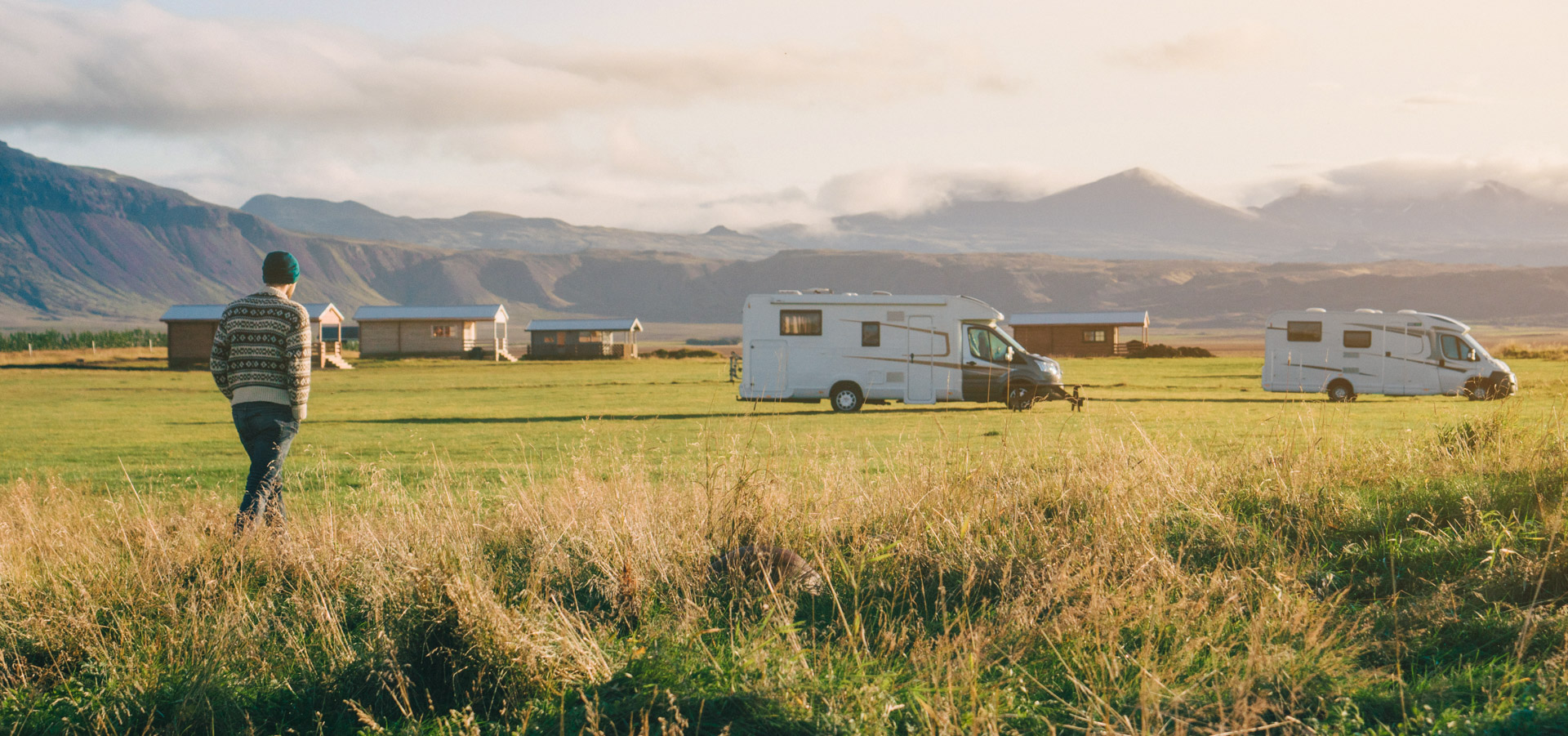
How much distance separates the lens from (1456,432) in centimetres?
862

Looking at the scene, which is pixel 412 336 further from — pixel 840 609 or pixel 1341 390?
pixel 840 609

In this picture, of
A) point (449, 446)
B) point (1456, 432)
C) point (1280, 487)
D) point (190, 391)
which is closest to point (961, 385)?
point (449, 446)

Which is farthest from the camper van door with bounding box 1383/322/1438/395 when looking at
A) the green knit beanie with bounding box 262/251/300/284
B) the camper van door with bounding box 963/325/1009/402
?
the green knit beanie with bounding box 262/251/300/284

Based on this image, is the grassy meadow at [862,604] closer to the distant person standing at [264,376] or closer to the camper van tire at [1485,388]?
the distant person standing at [264,376]

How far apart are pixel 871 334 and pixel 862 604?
1694 cm

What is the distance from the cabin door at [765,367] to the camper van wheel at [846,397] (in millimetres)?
1050

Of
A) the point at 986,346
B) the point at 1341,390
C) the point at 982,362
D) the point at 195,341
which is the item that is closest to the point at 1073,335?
the point at 1341,390

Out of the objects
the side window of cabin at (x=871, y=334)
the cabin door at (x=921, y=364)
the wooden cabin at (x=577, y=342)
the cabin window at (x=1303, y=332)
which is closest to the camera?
the cabin door at (x=921, y=364)

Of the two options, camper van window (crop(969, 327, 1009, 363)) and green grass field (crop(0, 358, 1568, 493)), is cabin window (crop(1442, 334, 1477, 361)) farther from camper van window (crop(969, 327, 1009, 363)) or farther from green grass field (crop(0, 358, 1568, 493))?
camper van window (crop(969, 327, 1009, 363))

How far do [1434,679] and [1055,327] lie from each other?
69.8 meters

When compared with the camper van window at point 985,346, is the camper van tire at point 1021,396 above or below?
below

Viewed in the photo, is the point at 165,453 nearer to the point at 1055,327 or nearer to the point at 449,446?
the point at 449,446

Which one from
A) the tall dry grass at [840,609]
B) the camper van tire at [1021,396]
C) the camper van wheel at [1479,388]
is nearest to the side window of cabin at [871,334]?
the camper van tire at [1021,396]

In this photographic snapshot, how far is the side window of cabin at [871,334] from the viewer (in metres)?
21.7
